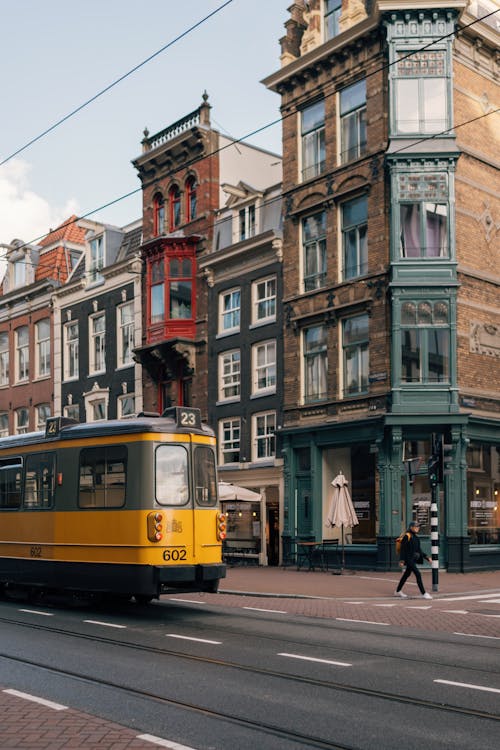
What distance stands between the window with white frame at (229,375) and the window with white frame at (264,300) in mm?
1551

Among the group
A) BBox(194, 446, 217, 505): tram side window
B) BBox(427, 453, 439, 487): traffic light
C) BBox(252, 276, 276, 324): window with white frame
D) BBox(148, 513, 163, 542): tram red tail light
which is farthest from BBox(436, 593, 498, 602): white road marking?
BBox(252, 276, 276, 324): window with white frame

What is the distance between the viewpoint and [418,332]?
87.0 feet

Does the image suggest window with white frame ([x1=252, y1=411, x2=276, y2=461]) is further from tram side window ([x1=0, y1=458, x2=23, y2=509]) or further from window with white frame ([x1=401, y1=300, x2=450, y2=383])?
tram side window ([x1=0, y1=458, x2=23, y2=509])

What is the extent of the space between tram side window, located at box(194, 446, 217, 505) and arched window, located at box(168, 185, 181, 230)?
70.6ft

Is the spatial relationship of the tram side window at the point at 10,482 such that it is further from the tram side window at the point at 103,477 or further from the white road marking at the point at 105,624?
the white road marking at the point at 105,624

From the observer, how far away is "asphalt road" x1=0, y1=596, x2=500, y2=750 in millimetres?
Answer: 7398

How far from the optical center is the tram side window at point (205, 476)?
50.6 ft

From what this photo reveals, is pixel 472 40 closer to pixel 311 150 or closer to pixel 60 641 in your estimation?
pixel 311 150

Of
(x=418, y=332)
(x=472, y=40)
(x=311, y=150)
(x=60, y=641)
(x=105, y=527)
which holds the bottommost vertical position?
(x=60, y=641)

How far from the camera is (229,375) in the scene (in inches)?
1298

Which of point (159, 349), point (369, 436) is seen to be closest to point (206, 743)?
Result: point (369, 436)

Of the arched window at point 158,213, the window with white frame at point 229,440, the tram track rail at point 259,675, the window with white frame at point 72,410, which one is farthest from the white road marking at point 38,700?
the window with white frame at point 72,410

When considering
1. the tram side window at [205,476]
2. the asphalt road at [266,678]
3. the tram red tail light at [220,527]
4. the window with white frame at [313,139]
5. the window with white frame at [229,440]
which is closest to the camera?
the asphalt road at [266,678]

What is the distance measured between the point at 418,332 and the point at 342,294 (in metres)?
2.87
